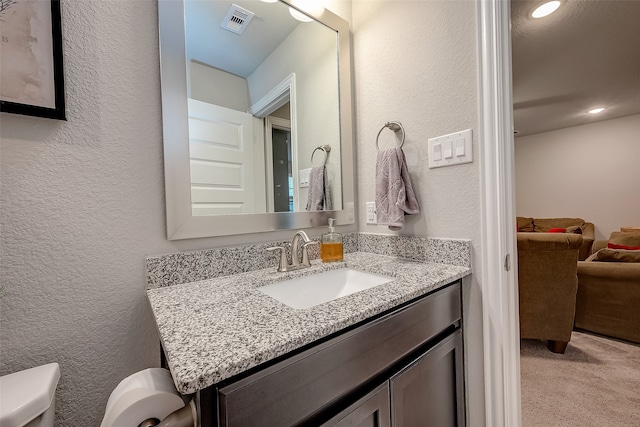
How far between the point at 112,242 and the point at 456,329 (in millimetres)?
1131

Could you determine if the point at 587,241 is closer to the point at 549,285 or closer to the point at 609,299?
the point at 609,299

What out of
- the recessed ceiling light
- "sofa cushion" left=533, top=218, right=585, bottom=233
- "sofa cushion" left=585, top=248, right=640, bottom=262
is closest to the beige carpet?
"sofa cushion" left=585, top=248, right=640, bottom=262

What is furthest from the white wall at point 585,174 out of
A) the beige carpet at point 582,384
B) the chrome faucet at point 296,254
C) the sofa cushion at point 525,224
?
the chrome faucet at point 296,254

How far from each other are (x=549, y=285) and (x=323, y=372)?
2.06m

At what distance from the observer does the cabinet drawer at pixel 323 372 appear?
0.46 metres

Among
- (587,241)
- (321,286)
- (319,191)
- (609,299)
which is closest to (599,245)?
(587,241)

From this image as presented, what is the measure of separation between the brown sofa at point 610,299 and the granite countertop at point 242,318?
193cm

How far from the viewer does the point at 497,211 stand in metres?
0.92

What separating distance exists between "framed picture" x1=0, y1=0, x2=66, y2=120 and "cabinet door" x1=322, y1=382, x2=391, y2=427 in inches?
38.9

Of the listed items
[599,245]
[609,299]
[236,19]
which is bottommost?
[609,299]

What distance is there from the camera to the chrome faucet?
1.03 m

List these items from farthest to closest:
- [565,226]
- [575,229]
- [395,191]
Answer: [565,226]
[575,229]
[395,191]

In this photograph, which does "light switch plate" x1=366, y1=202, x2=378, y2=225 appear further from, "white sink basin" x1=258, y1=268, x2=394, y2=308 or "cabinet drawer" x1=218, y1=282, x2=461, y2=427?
"cabinet drawer" x1=218, y1=282, x2=461, y2=427

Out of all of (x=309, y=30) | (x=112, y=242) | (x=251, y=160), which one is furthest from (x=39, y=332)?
(x=309, y=30)
